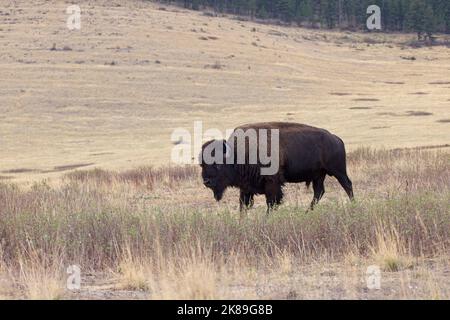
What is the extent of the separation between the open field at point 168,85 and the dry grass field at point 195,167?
0.74 ft

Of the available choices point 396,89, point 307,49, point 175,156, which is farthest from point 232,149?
point 307,49

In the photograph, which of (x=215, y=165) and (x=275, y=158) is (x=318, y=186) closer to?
(x=275, y=158)

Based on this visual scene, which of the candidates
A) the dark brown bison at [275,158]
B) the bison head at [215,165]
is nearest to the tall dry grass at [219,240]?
the bison head at [215,165]

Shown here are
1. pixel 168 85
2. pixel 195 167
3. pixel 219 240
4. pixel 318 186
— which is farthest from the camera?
pixel 168 85

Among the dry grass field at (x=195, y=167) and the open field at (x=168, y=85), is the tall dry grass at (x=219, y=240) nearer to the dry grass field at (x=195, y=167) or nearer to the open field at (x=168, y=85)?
the dry grass field at (x=195, y=167)

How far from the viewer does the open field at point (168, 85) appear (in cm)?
4166

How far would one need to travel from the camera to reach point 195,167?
25812mm

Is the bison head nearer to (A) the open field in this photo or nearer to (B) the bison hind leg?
(B) the bison hind leg

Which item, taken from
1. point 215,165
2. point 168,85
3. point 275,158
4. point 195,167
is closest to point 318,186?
point 275,158

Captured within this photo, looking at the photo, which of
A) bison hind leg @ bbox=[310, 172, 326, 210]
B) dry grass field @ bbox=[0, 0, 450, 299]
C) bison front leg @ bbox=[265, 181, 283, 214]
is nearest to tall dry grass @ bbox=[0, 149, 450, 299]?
dry grass field @ bbox=[0, 0, 450, 299]

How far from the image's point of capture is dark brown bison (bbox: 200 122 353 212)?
1549cm

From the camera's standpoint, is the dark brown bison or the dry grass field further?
the dark brown bison

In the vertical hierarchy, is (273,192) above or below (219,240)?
below

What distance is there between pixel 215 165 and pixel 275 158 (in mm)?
1258
